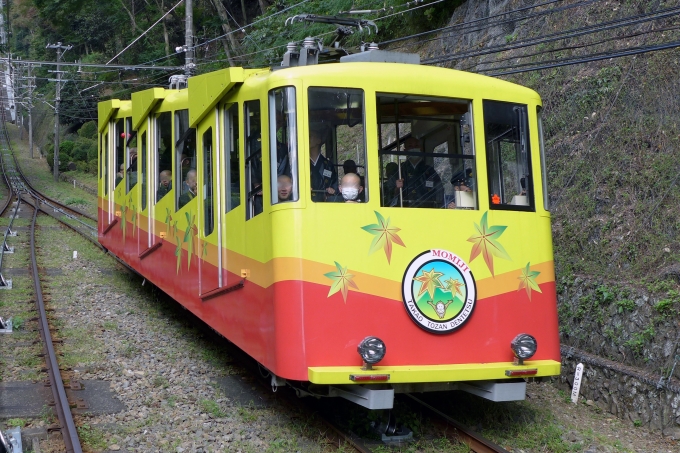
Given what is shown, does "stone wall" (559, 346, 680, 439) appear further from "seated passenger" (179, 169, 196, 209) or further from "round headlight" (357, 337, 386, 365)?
"seated passenger" (179, 169, 196, 209)

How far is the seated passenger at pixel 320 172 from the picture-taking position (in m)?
6.09

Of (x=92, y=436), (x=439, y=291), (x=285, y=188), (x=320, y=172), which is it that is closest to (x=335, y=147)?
(x=320, y=172)

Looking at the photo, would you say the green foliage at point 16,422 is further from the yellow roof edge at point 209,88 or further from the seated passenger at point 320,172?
the yellow roof edge at point 209,88

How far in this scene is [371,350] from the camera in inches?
229

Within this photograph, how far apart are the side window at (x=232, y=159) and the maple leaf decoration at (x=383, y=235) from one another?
1.44 m

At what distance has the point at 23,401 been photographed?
7.25 m

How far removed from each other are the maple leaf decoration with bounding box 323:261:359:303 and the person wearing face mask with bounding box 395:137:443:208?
0.78m

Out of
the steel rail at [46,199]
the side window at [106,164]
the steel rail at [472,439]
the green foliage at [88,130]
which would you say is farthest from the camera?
the green foliage at [88,130]

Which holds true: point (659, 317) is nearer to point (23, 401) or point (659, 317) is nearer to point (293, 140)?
point (293, 140)

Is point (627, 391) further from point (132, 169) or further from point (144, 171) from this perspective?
point (132, 169)

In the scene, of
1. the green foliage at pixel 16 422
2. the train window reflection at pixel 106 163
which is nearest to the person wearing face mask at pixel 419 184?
the green foliage at pixel 16 422

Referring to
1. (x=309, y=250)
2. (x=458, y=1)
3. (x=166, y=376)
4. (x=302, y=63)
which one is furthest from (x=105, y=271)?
(x=458, y=1)

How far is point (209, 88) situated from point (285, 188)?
6.62 ft

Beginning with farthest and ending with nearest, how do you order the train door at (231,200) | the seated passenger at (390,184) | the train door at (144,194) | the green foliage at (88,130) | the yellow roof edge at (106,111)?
1. the green foliage at (88,130)
2. the yellow roof edge at (106,111)
3. the train door at (144,194)
4. the train door at (231,200)
5. the seated passenger at (390,184)
